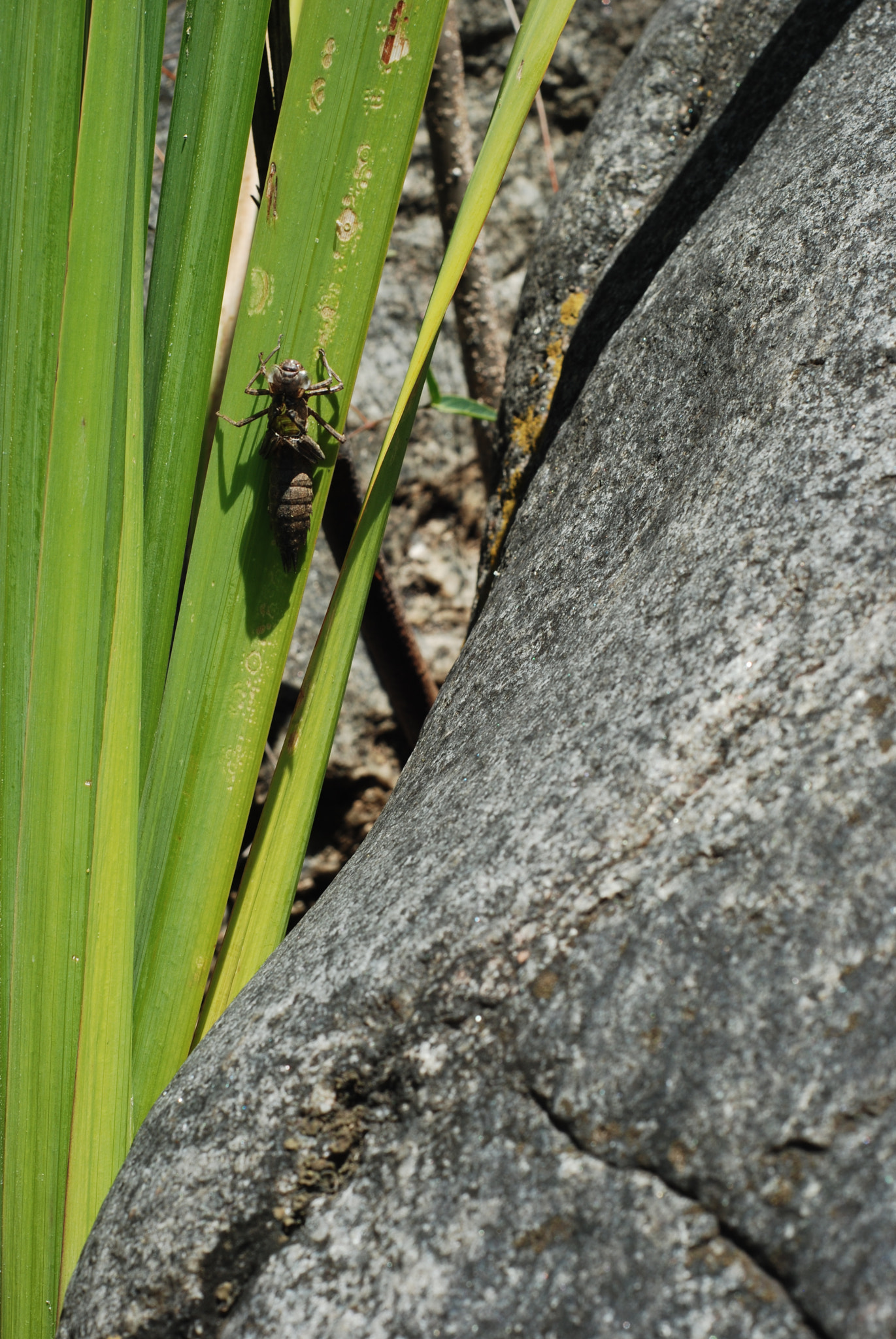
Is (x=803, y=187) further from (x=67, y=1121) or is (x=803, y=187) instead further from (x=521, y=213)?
(x=521, y=213)

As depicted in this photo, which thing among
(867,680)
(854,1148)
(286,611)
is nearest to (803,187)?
(867,680)

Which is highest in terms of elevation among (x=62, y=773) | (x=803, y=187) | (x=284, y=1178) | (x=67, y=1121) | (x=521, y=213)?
(x=521, y=213)

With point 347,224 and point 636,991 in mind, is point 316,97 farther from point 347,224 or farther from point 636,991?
point 636,991

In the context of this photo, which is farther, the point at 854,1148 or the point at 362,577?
the point at 362,577

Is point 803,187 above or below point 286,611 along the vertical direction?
above

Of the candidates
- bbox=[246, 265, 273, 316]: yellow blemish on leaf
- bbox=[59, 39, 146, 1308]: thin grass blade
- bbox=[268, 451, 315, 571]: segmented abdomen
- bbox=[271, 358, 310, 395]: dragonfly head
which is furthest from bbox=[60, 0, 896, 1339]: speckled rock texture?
bbox=[246, 265, 273, 316]: yellow blemish on leaf

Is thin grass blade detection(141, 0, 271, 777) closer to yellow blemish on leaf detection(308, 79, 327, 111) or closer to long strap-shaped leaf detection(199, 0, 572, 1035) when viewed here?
yellow blemish on leaf detection(308, 79, 327, 111)

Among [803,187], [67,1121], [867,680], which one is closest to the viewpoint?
[867,680]
